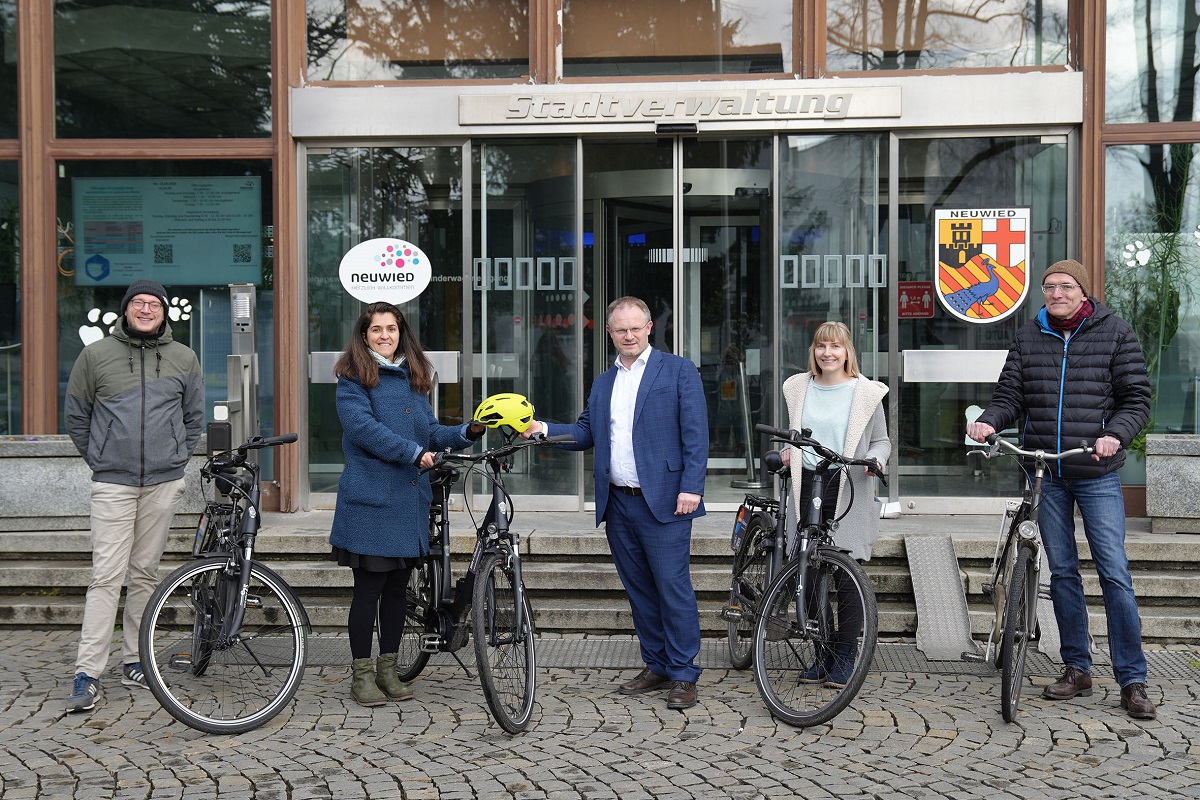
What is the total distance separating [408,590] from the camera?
562 centimetres

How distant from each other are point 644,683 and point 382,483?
154 cm

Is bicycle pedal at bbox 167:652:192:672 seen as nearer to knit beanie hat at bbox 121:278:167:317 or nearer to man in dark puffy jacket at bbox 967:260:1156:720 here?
knit beanie hat at bbox 121:278:167:317

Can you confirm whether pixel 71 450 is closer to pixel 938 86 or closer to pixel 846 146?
pixel 846 146

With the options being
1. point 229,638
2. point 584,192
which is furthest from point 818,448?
point 584,192

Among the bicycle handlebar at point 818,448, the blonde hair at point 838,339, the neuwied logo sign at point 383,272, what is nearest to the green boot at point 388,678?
the bicycle handlebar at point 818,448

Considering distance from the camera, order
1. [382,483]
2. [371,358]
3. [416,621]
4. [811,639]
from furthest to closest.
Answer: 1. [416,621]
2. [371,358]
3. [382,483]
4. [811,639]

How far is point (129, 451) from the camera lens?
5.62 metres

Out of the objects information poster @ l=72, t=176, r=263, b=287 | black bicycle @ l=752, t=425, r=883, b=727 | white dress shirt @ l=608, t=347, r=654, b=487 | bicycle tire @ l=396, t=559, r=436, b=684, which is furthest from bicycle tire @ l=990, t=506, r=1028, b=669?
information poster @ l=72, t=176, r=263, b=287

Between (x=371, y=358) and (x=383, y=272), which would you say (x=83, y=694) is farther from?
(x=383, y=272)

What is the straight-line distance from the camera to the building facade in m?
8.53

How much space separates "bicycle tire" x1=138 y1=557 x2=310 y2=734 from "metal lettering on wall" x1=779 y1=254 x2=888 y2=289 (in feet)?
15.8

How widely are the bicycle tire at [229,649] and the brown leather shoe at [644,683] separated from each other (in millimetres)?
1489

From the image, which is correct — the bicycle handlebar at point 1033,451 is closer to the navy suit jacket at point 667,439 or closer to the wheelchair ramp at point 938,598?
the navy suit jacket at point 667,439

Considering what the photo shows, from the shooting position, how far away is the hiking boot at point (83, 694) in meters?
5.29
